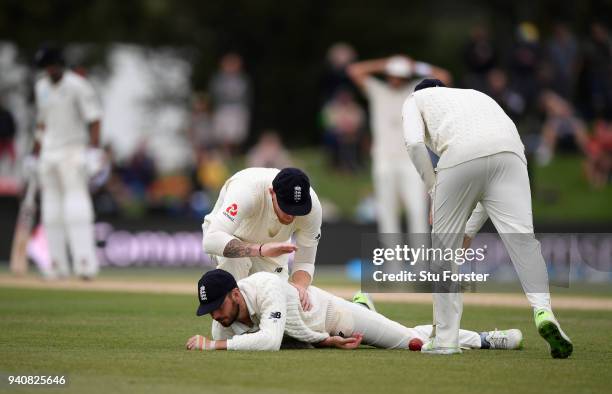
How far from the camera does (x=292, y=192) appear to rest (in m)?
10.1

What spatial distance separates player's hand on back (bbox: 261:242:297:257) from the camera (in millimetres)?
9797

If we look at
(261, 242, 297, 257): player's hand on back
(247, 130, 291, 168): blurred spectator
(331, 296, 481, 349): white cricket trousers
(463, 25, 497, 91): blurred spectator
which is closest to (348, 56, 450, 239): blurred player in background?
(463, 25, 497, 91): blurred spectator

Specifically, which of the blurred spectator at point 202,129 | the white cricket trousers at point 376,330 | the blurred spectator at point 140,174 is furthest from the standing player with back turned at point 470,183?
the blurred spectator at point 140,174

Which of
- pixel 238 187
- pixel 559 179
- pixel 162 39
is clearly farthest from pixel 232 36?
pixel 238 187

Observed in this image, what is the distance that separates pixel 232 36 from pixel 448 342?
27885 mm

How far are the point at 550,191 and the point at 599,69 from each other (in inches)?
120

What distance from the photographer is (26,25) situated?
2934cm

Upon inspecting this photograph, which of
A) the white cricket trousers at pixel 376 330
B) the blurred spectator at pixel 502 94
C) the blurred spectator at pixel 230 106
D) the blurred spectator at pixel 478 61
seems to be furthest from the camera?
the blurred spectator at pixel 230 106

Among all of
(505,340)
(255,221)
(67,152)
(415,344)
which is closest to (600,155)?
(67,152)

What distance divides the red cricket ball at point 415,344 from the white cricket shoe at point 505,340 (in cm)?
60

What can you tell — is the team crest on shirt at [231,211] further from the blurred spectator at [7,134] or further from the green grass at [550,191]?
the blurred spectator at [7,134]

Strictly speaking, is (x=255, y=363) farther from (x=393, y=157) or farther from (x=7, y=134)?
(x=7, y=134)

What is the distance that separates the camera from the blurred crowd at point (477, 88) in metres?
25.9

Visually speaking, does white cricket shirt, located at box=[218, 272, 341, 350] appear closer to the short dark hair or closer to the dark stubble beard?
the dark stubble beard
